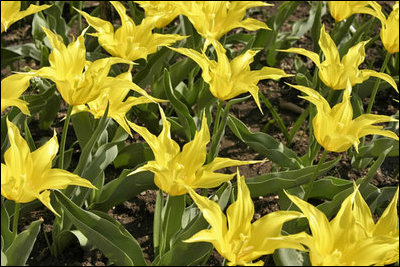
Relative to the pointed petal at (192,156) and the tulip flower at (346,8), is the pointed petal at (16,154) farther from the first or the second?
the tulip flower at (346,8)

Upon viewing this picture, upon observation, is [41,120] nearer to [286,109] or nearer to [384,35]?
[286,109]

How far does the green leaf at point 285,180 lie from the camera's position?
2812mm

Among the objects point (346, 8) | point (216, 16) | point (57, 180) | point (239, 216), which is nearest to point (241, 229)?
point (239, 216)

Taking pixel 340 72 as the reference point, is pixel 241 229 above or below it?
below

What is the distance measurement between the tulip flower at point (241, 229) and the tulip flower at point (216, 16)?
1160mm

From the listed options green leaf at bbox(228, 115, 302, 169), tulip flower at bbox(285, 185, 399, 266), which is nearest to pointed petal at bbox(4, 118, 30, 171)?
tulip flower at bbox(285, 185, 399, 266)

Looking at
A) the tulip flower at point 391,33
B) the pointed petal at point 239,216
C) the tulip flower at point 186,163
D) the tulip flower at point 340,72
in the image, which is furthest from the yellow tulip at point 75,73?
the tulip flower at point 391,33

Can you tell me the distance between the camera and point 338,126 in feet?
8.59

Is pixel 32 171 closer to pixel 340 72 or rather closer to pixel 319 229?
pixel 319 229

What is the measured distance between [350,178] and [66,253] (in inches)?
60.2

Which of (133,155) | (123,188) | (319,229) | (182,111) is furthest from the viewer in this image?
(133,155)

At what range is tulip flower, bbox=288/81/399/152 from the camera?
256 centimetres

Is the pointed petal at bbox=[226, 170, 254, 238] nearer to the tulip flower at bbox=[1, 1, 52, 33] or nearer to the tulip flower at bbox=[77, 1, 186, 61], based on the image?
the tulip flower at bbox=[77, 1, 186, 61]

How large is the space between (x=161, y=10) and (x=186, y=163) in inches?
45.6
